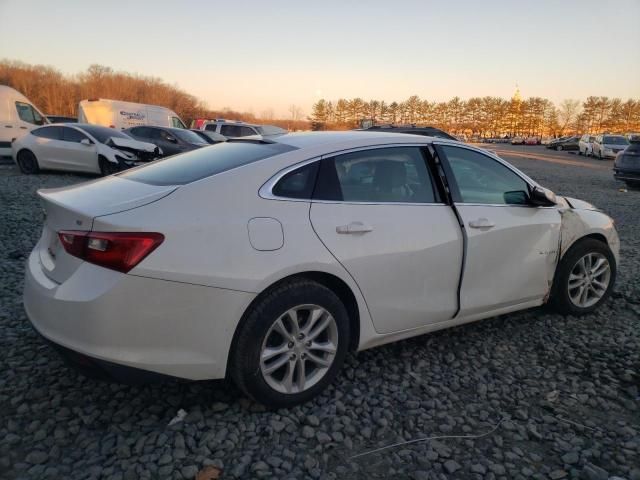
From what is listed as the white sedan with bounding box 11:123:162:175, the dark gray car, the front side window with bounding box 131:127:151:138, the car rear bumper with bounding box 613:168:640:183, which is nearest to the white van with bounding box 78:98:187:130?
the front side window with bounding box 131:127:151:138

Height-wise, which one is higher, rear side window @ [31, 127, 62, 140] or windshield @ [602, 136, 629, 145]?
rear side window @ [31, 127, 62, 140]

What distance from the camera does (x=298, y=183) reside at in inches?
107

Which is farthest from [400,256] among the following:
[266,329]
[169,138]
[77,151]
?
[169,138]

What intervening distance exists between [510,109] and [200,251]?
399 feet

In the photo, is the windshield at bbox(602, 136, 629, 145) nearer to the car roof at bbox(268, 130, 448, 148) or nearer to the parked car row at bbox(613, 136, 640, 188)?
the parked car row at bbox(613, 136, 640, 188)

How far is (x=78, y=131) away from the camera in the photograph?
1254 centimetres

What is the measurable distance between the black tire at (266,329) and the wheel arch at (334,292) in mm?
12

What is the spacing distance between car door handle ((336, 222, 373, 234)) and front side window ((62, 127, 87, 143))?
38.8ft

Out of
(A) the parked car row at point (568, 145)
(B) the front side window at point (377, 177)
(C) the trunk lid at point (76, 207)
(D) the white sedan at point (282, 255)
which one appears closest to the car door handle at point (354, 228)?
(D) the white sedan at point (282, 255)

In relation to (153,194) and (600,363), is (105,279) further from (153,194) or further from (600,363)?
(600,363)

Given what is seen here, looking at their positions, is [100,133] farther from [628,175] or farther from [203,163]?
[628,175]

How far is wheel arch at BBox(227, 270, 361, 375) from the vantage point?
8.02 feet

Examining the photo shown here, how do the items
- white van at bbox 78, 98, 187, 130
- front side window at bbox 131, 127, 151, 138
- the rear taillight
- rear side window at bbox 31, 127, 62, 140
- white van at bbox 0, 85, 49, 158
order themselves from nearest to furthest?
the rear taillight → rear side window at bbox 31, 127, 62, 140 → white van at bbox 0, 85, 49, 158 → front side window at bbox 131, 127, 151, 138 → white van at bbox 78, 98, 187, 130

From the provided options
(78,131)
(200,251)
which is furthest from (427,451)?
(78,131)
